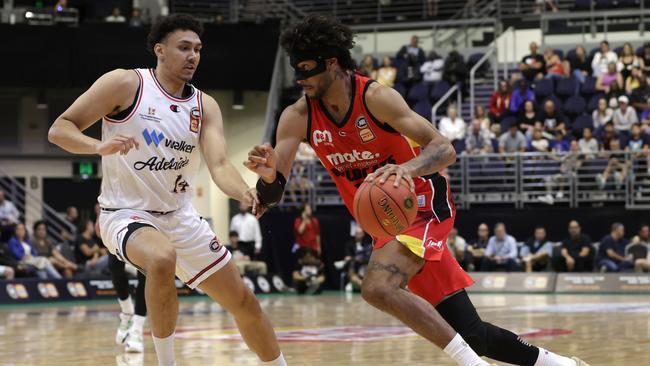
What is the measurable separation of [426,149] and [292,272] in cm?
1801

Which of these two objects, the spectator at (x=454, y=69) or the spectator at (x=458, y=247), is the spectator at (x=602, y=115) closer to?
the spectator at (x=458, y=247)

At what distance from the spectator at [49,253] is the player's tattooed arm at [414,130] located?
15.4 meters

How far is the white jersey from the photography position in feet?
22.5

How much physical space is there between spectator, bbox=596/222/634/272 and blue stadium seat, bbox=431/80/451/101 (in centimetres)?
589

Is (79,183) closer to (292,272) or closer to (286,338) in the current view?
(292,272)

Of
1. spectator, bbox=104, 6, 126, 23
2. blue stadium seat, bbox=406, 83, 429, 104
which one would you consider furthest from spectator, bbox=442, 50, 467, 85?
spectator, bbox=104, 6, 126, 23

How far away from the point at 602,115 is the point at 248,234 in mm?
7801

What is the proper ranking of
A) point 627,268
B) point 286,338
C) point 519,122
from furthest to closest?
point 519,122
point 627,268
point 286,338

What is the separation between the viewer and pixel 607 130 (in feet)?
71.6

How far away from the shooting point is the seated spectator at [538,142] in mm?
22203

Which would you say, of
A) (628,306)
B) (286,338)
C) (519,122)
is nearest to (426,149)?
(286,338)

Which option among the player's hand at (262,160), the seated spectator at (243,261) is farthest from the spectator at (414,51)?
the player's hand at (262,160)

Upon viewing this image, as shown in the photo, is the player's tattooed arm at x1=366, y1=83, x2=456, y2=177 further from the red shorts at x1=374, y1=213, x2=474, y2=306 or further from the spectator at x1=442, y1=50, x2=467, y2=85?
the spectator at x1=442, y1=50, x2=467, y2=85

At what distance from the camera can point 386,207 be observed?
5867 millimetres
